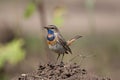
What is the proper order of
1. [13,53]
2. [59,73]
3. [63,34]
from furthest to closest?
[63,34], [13,53], [59,73]

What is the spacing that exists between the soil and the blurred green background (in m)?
3.33

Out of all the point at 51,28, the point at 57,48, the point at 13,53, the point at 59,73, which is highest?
the point at 51,28

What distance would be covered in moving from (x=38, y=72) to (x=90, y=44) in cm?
933

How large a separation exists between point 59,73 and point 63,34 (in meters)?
11.0

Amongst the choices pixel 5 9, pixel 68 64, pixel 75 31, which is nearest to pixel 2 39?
pixel 75 31

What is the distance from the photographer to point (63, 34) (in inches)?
707

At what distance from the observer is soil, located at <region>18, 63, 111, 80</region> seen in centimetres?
691

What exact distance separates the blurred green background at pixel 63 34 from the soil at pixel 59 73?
10.9 ft

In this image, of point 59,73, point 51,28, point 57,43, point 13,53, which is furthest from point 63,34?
point 59,73

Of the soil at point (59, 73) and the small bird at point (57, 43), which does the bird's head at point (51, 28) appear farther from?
the soil at point (59, 73)

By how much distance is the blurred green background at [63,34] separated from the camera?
443 inches

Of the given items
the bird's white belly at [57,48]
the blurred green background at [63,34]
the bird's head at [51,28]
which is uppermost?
the bird's head at [51,28]

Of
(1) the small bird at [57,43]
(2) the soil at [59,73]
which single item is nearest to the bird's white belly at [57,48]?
(1) the small bird at [57,43]

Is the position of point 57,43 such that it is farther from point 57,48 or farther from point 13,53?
point 13,53
